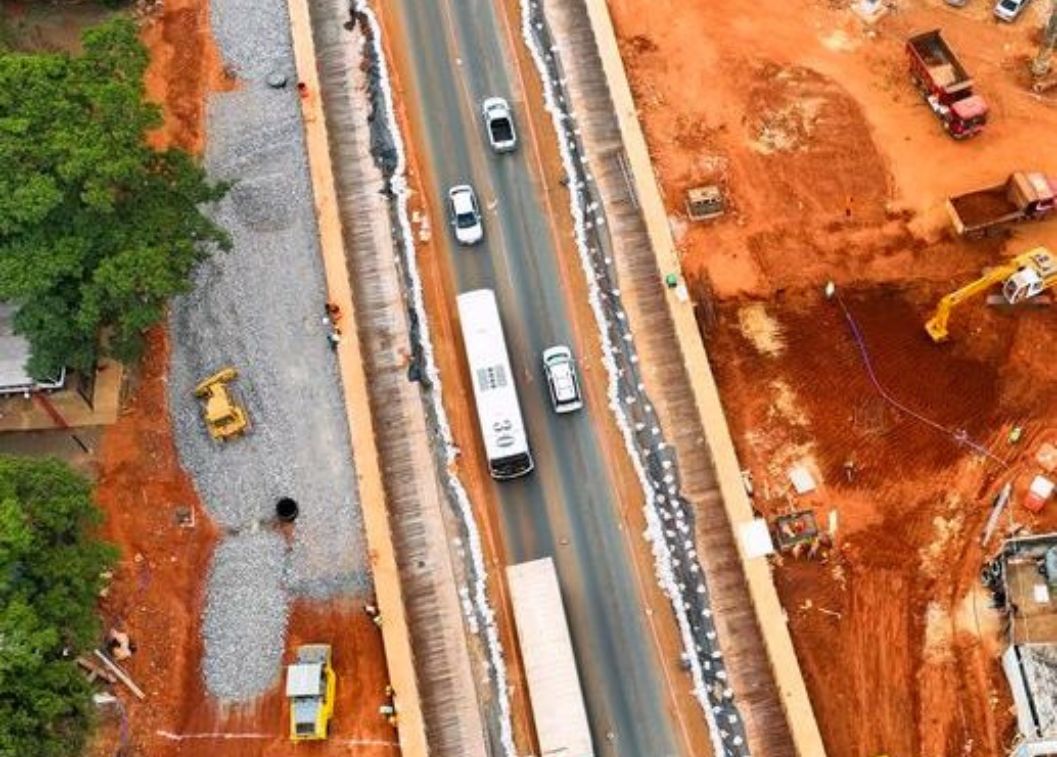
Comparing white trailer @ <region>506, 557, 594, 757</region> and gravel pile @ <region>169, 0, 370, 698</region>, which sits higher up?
gravel pile @ <region>169, 0, 370, 698</region>

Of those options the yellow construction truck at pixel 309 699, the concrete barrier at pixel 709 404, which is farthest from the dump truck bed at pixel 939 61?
the yellow construction truck at pixel 309 699

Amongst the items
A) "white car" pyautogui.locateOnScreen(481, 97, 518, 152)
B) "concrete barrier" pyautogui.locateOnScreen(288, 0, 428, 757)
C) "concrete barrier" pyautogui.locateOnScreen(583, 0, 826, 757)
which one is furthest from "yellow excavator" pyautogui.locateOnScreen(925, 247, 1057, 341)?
"concrete barrier" pyautogui.locateOnScreen(288, 0, 428, 757)

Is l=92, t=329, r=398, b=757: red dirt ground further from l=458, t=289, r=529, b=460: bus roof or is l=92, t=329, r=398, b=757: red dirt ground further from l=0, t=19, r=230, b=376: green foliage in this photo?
l=458, t=289, r=529, b=460: bus roof

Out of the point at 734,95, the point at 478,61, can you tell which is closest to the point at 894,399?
the point at 734,95

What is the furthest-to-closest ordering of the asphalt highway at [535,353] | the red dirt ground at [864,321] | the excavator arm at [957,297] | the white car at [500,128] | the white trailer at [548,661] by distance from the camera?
the white car at [500,128] < the excavator arm at [957,297] < the asphalt highway at [535,353] < the red dirt ground at [864,321] < the white trailer at [548,661]

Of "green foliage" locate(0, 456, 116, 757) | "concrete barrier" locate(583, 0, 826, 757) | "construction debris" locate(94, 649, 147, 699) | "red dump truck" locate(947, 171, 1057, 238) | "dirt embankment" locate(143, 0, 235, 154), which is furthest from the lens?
"dirt embankment" locate(143, 0, 235, 154)

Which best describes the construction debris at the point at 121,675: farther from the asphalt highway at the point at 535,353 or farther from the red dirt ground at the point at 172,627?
the asphalt highway at the point at 535,353
